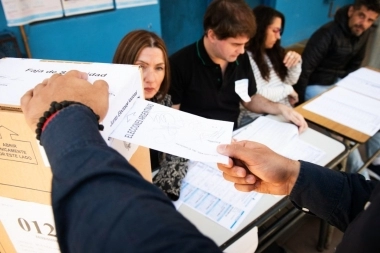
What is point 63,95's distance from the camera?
1.68 ft

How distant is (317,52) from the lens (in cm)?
250

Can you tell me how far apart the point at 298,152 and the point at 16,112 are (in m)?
1.27

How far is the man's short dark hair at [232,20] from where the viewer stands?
1.61 m

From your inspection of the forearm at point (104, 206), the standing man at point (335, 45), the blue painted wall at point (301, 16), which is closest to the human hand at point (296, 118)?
the standing man at point (335, 45)

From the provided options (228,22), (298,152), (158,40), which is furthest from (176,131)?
(228,22)

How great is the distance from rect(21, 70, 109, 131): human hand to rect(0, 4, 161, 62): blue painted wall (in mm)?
1939

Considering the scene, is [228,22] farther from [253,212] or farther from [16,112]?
[16,112]

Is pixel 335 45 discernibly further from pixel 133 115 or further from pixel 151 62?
pixel 133 115

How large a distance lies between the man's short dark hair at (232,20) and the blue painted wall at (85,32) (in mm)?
1300

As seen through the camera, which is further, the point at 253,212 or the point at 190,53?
the point at 190,53

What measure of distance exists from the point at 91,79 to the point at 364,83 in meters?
2.06

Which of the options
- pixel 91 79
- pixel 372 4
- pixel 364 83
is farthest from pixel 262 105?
pixel 91 79

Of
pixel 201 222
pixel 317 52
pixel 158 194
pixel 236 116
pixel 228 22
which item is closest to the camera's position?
pixel 158 194

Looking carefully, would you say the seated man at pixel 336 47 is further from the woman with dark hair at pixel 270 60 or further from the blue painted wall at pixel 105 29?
the blue painted wall at pixel 105 29
